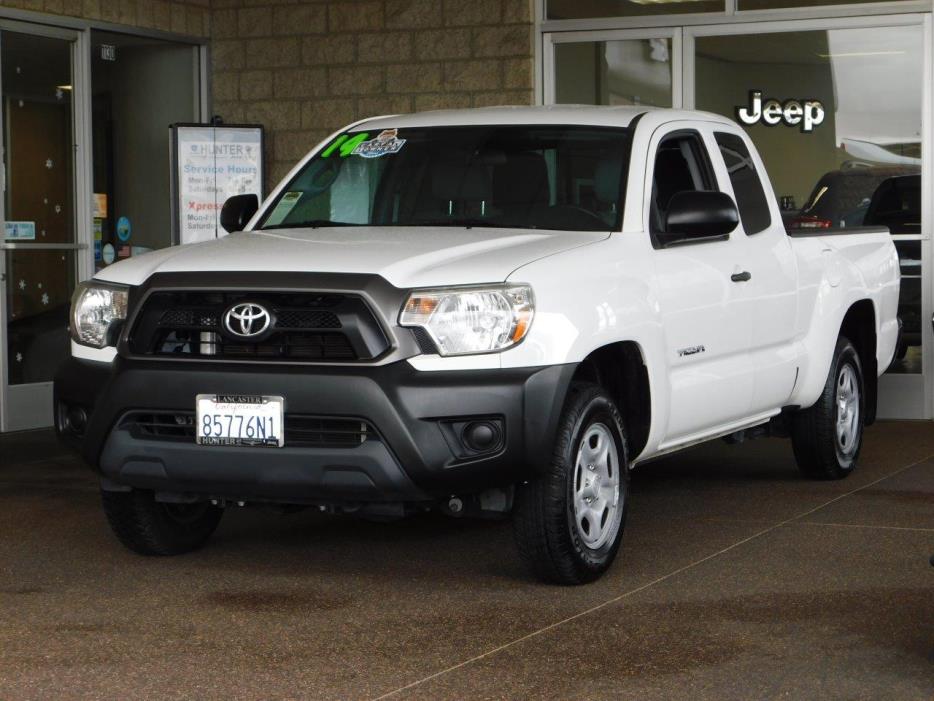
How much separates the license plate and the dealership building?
5.80 meters

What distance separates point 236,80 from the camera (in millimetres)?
13211

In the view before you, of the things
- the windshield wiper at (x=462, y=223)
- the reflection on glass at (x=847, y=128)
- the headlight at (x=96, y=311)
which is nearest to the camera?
the headlight at (x=96, y=311)

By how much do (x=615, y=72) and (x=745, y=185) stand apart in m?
4.84

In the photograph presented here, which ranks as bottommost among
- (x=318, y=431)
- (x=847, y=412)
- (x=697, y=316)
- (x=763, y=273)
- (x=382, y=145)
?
(x=847, y=412)

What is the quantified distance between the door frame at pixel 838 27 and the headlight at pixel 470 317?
6.71m

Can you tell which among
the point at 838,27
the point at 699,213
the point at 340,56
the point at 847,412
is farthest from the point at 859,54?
the point at 699,213

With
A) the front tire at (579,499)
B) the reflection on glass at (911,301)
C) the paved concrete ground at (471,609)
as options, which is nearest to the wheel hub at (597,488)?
the front tire at (579,499)

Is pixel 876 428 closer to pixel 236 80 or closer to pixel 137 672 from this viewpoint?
pixel 236 80

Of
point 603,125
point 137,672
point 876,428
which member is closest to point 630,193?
point 603,125

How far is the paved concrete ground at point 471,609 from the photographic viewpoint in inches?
184

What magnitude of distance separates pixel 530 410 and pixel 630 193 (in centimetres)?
145

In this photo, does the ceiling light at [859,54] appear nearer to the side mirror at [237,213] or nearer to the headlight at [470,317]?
the side mirror at [237,213]

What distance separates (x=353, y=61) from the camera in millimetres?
12844

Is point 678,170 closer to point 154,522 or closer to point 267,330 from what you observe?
point 267,330
